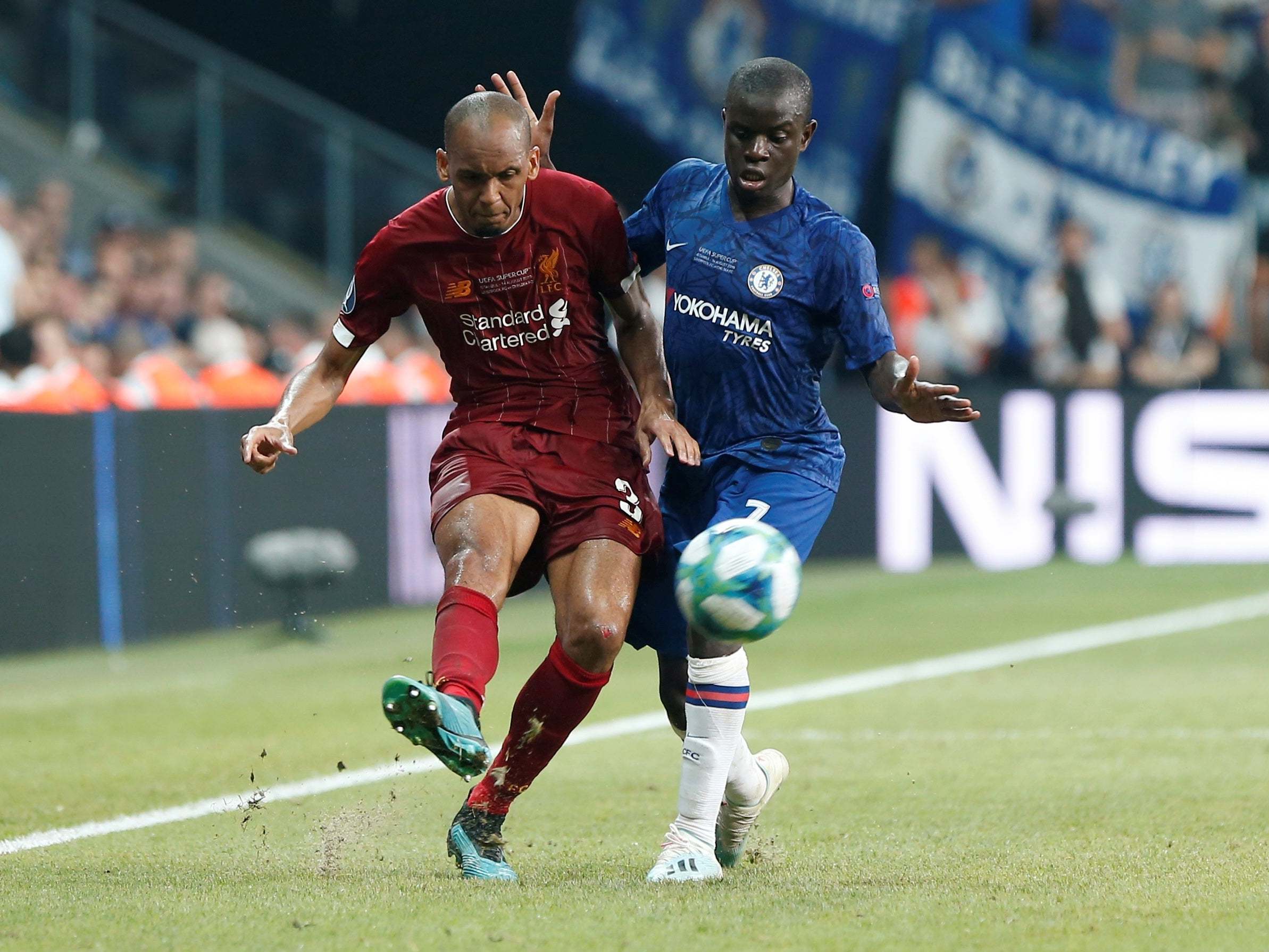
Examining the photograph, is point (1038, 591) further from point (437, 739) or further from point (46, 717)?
point (437, 739)

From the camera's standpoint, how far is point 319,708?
9.44m

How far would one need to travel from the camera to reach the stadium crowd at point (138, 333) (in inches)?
478

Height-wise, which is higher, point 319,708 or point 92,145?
point 92,145

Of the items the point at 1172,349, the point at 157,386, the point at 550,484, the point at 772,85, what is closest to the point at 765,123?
the point at 772,85

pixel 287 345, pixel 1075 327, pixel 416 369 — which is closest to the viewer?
pixel 416 369

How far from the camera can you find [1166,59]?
67.5 feet

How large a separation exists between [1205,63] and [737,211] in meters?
15.9

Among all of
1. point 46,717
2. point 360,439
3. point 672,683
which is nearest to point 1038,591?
point 360,439

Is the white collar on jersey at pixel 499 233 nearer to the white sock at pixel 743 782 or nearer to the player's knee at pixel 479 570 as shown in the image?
the player's knee at pixel 479 570

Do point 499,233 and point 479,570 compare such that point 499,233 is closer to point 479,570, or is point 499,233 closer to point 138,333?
point 479,570

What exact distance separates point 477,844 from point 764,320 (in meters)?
1.72

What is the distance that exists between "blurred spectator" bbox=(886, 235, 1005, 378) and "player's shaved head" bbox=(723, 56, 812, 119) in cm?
1170

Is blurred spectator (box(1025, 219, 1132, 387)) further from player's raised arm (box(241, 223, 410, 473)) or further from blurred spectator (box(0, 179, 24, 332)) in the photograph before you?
player's raised arm (box(241, 223, 410, 473))

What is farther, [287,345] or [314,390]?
[287,345]
